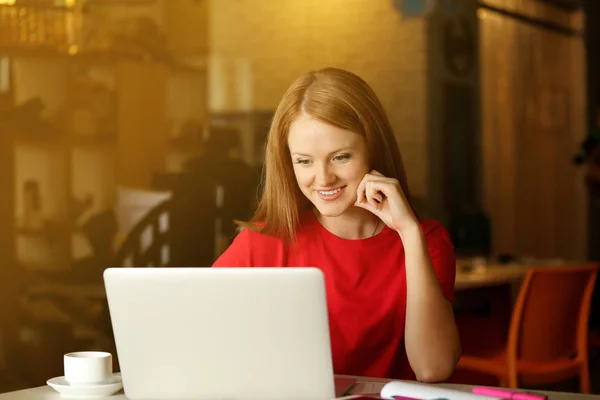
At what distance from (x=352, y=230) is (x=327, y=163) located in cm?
24

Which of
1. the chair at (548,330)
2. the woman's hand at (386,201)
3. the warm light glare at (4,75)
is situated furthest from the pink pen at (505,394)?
the warm light glare at (4,75)

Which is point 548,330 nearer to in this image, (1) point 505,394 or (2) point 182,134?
(2) point 182,134

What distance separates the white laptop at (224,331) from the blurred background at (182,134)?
1.68 metres

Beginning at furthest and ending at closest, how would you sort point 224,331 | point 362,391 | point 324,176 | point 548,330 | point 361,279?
point 548,330, point 361,279, point 324,176, point 362,391, point 224,331

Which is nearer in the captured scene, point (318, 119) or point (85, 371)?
point (85, 371)

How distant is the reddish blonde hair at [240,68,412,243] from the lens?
2.05 meters

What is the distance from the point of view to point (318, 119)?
6.66 ft

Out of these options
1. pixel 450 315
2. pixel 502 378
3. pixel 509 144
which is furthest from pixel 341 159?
pixel 509 144

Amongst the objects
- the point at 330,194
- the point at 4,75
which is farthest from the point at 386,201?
the point at 4,75

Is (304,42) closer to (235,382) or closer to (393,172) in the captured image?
(393,172)

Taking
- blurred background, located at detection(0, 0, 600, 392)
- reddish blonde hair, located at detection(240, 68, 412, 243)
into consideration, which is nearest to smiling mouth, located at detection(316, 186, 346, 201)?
reddish blonde hair, located at detection(240, 68, 412, 243)

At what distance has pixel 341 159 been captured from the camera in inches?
80.0

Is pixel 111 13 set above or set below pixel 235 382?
above

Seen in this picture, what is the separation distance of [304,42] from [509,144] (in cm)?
252
